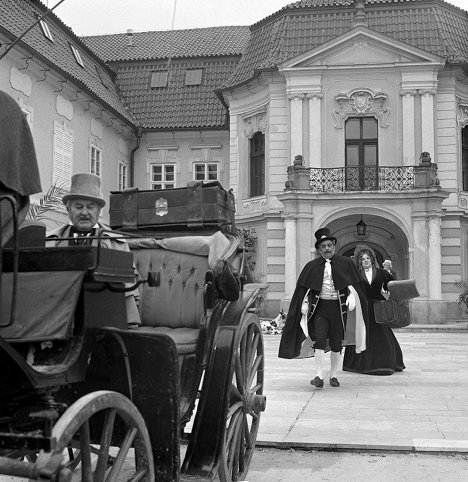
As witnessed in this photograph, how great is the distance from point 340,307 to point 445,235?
53.2ft

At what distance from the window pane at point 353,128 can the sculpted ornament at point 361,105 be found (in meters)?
0.27

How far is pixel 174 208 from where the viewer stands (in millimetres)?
5219

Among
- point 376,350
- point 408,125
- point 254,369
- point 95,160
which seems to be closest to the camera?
point 254,369

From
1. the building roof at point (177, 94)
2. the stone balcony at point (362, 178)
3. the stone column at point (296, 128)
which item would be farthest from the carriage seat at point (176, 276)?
the building roof at point (177, 94)

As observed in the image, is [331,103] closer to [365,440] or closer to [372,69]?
[372,69]

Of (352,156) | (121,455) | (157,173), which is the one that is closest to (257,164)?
(352,156)

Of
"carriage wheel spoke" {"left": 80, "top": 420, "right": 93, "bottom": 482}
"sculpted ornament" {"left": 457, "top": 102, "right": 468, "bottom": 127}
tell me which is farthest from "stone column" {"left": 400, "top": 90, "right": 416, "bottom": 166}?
"carriage wheel spoke" {"left": 80, "top": 420, "right": 93, "bottom": 482}

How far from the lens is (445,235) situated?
24219mm

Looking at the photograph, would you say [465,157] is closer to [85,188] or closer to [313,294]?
[313,294]

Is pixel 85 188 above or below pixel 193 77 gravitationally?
below

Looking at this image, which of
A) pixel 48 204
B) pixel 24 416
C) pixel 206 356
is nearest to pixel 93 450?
pixel 24 416

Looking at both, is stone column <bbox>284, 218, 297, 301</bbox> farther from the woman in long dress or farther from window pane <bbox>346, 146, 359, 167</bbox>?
the woman in long dress

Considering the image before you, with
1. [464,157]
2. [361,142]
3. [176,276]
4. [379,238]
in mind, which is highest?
[361,142]

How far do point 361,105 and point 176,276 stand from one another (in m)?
21.3
